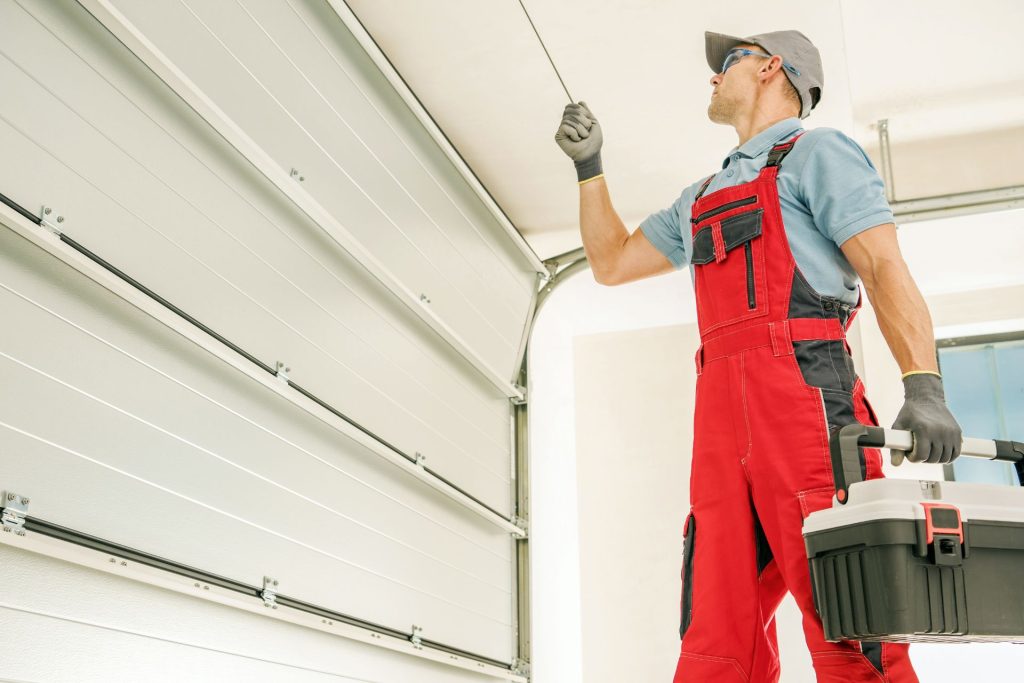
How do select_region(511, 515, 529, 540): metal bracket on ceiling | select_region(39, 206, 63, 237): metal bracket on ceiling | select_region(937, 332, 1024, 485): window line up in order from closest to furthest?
select_region(39, 206, 63, 237): metal bracket on ceiling < select_region(511, 515, 529, 540): metal bracket on ceiling < select_region(937, 332, 1024, 485): window

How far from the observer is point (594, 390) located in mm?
6957

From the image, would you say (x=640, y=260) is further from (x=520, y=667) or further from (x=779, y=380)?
(x=520, y=667)

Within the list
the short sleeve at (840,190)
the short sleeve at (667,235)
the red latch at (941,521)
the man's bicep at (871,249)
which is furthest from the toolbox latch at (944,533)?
the short sleeve at (667,235)

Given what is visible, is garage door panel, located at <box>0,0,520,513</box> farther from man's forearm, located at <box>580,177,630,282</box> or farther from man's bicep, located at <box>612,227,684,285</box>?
man's bicep, located at <box>612,227,684,285</box>

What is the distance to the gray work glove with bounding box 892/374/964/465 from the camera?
2203mm

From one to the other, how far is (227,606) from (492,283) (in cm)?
260

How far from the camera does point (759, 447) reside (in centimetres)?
246

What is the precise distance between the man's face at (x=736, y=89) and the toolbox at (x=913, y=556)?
1403 millimetres

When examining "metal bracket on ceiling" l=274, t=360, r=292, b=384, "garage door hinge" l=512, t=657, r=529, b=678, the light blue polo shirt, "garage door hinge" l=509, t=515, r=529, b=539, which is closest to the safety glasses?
the light blue polo shirt

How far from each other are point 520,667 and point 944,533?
3.29 m

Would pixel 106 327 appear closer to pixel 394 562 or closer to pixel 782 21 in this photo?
pixel 394 562

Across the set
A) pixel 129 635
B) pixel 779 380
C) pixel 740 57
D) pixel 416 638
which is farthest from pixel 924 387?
pixel 416 638

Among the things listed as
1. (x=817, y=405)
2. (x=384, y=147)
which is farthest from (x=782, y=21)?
(x=817, y=405)

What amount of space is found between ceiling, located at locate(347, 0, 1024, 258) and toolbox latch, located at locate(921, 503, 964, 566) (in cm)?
265
